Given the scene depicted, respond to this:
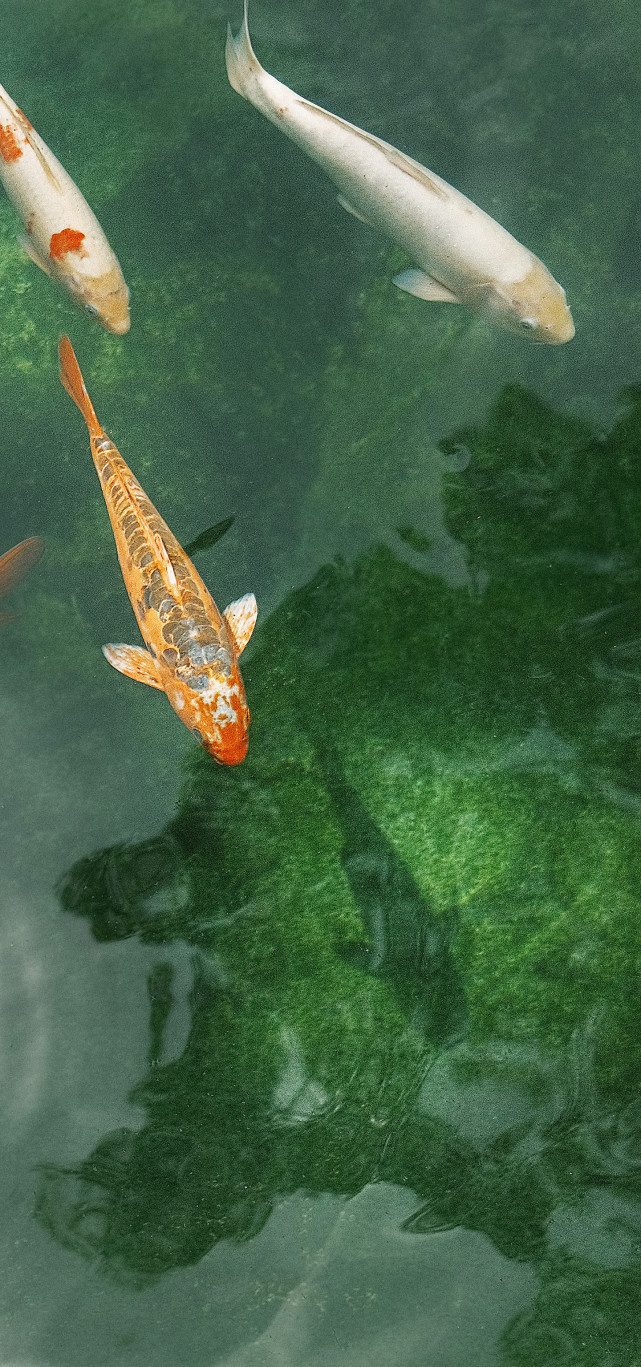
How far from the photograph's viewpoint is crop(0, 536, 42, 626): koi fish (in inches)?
167

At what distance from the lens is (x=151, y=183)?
4520 millimetres

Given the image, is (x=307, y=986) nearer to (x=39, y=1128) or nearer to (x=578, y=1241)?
(x=39, y=1128)

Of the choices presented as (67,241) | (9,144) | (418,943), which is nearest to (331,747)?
(418,943)

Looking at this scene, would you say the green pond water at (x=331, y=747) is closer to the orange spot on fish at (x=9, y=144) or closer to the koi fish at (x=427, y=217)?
the koi fish at (x=427, y=217)

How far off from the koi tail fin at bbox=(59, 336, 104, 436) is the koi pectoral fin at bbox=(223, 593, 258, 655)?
89 cm

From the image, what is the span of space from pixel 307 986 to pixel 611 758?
1648 millimetres

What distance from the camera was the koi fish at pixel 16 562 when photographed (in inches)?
167

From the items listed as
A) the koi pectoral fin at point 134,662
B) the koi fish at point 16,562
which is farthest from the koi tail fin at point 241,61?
the koi pectoral fin at point 134,662

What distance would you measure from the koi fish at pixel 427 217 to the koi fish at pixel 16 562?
79.6 inches

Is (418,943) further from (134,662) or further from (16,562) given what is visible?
(16,562)

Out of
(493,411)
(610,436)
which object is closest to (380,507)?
(493,411)

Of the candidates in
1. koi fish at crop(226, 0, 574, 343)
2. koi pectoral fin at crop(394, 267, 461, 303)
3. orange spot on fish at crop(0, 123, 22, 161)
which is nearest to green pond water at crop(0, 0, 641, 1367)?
koi pectoral fin at crop(394, 267, 461, 303)

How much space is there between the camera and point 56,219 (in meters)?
4.00

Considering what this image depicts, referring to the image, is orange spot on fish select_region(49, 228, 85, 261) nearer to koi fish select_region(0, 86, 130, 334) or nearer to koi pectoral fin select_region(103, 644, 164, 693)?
koi fish select_region(0, 86, 130, 334)
